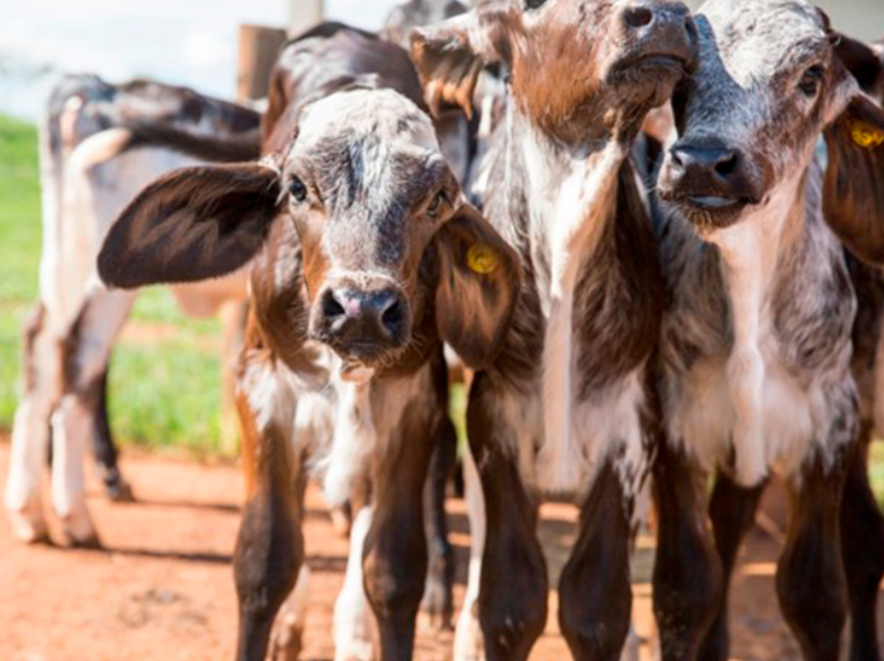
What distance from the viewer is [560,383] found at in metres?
4.73

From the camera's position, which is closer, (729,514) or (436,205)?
(436,205)

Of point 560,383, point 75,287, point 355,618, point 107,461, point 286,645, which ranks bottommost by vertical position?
point 107,461

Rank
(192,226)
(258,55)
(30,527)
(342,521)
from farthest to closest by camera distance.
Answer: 1. (258,55)
2. (342,521)
3. (30,527)
4. (192,226)

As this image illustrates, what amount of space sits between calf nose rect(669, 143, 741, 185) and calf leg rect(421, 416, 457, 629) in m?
2.09

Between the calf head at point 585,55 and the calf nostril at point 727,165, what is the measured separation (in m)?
0.22

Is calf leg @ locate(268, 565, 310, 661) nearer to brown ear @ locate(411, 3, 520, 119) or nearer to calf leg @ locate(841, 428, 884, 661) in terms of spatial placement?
brown ear @ locate(411, 3, 520, 119)

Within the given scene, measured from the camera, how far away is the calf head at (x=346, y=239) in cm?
420

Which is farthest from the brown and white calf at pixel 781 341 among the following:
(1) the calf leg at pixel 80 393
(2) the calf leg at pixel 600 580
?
(1) the calf leg at pixel 80 393

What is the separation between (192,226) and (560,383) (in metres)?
1.16

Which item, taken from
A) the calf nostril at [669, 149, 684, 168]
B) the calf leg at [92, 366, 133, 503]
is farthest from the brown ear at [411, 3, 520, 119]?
the calf leg at [92, 366, 133, 503]

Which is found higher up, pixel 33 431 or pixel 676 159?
pixel 676 159

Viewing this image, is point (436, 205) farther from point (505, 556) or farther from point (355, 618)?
point (355, 618)

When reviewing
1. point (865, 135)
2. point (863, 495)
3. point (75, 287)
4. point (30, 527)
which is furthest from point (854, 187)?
point (30, 527)

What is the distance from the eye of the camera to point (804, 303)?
16.4 feet
